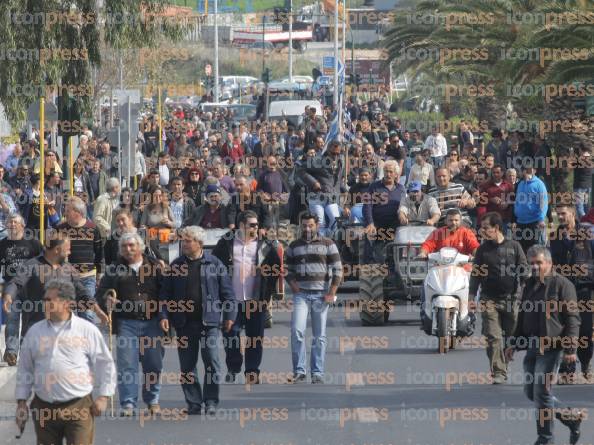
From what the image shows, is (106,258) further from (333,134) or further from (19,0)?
(333,134)

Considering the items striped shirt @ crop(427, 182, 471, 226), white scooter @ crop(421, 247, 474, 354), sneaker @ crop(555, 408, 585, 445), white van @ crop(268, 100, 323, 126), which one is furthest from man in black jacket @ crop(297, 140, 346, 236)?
white van @ crop(268, 100, 323, 126)

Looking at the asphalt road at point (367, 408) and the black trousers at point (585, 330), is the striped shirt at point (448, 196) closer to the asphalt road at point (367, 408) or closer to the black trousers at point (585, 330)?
the asphalt road at point (367, 408)

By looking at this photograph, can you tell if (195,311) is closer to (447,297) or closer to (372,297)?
(447,297)

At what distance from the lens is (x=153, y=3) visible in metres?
27.0

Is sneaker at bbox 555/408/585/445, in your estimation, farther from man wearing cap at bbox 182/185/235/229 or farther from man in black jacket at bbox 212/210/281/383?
man wearing cap at bbox 182/185/235/229

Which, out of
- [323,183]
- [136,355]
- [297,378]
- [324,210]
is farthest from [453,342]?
[323,183]

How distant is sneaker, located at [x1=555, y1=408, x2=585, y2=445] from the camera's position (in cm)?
1280

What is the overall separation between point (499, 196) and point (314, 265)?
1010cm

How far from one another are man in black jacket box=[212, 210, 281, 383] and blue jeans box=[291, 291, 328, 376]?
1.12ft

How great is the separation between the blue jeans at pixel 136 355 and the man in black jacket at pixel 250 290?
202 cm

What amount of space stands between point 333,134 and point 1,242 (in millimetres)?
19245

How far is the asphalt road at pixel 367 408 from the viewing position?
13734 millimetres

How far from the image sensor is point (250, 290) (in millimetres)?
17281

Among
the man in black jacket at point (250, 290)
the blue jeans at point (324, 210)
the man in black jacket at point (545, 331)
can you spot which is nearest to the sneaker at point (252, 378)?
the man in black jacket at point (250, 290)
